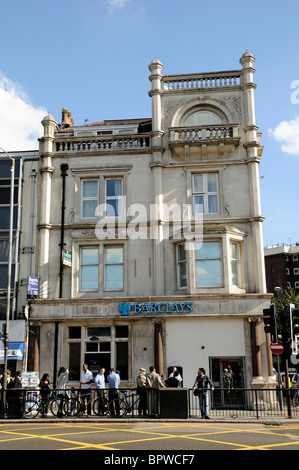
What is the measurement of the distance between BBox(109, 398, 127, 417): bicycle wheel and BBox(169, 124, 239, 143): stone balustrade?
12.2 metres

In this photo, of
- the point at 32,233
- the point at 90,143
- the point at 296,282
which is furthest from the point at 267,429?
the point at 296,282

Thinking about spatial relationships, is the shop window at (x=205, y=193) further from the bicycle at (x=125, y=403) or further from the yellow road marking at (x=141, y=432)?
the yellow road marking at (x=141, y=432)

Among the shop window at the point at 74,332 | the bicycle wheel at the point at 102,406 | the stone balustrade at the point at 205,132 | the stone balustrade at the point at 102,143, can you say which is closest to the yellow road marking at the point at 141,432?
the bicycle wheel at the point at 102,406

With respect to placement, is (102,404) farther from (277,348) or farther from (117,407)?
(277,348)

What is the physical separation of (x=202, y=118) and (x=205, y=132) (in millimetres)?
1372

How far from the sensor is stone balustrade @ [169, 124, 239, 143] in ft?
80.0

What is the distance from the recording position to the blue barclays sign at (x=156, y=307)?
73.5 ft

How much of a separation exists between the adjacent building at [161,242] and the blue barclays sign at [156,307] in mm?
46

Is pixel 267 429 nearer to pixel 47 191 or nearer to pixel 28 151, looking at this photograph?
pixel 47 191

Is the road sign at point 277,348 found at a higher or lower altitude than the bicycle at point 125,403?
higher

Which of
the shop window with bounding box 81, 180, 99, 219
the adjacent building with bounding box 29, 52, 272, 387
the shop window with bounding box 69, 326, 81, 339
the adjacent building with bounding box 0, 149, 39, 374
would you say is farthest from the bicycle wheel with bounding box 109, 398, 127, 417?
the shop window with bounding box 81, 180, 99, 219

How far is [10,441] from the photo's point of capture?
11.3 meters

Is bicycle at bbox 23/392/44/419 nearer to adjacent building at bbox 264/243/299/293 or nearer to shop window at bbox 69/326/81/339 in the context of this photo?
shop window at bbox 69/326/81/339

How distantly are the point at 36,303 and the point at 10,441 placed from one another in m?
12.0
